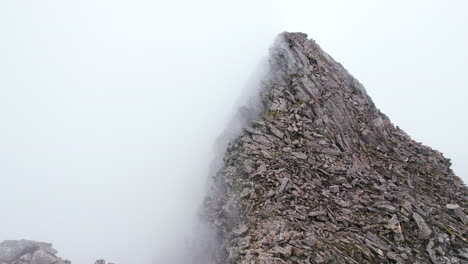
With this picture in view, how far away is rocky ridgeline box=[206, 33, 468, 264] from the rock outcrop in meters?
17.4

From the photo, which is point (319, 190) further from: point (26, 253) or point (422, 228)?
point (26, 253)

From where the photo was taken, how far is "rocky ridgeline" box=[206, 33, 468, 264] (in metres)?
22.3

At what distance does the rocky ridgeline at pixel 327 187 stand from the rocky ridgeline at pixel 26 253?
17.3 m

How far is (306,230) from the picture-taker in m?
22.9

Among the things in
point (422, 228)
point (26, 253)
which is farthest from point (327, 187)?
point (26, 253)

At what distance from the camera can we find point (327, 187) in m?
26.8

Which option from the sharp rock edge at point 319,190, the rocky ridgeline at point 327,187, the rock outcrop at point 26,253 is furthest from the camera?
the rock outcrop at point 26,253

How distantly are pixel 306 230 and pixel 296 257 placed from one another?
2.54 meters

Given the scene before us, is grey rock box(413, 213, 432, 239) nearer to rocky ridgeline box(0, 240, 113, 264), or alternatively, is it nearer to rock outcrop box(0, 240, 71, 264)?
rocky ridgeline box(0, 240, 113, 264)

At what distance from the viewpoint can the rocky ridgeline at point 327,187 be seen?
2228 centimetres

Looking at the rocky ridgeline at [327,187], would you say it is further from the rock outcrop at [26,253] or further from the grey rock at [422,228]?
the rock outcrop at [26,253]

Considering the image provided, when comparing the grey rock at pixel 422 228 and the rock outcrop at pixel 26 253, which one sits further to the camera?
the rock outcrop at pixel 26 253

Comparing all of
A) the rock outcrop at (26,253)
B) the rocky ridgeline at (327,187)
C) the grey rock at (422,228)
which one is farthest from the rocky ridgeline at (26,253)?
the grey rock at (422,228)

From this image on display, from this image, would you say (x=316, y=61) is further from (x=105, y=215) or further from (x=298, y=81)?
(x=105, y=215)
